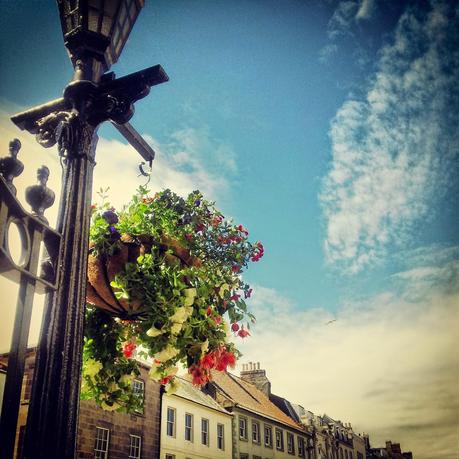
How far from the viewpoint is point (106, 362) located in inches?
102

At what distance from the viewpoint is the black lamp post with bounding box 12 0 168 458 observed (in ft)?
5.37

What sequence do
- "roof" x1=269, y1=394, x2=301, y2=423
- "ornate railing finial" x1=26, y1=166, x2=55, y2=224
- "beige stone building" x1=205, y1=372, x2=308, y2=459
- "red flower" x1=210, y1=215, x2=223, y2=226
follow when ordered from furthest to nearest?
1. "roof" x1=269, y1=394, x2=301, y2=423
2. "beige stone building" x1=205, y1=372, x2=308, y2=459
3. "red flower" x1=210, y1=215, x2=223, y2=226
4. "ornate railing finial" x1=26, y1=166, x2=55, y2=224

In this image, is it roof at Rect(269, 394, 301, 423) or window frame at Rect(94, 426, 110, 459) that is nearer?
window frame at Rect(94, 426, 110, 459)

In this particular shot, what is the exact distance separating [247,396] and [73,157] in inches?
1487

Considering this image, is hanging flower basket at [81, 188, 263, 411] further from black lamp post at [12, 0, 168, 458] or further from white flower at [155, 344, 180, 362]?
black lamp post at [12, 0, 168, 458]

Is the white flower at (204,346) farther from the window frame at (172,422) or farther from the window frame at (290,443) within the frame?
the window frame at (290,443)

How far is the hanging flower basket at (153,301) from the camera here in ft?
7.57

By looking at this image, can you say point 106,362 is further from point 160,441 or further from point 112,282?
point 160,441

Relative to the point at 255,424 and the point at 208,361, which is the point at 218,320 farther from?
the point at 255,424

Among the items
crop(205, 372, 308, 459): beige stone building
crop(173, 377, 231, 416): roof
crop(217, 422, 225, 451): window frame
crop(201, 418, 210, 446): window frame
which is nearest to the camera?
crop(173, 377, 231, 416): roof

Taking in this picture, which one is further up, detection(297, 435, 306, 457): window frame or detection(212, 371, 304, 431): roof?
detection(212, 371, 304, 431): roof

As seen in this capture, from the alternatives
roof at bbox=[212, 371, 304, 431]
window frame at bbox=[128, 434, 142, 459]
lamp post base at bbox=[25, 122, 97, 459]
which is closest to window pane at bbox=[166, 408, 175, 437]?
window frame at bbox=[128, 434, 142, 459]

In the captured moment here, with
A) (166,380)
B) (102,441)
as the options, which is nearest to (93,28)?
(166,380)

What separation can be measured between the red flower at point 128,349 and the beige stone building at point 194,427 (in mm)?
22881
